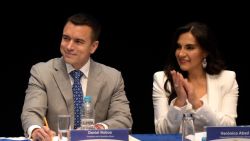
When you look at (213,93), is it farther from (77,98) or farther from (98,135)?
(98,135)

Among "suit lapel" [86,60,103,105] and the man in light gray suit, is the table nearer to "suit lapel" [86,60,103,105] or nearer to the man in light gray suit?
the man in light gray suit

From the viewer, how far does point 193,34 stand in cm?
365

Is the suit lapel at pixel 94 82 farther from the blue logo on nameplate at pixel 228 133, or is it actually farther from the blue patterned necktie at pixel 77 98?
the blue logo on nameplate at pixel 228 133

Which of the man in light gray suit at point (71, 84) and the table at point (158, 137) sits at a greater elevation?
the man in light gray suit at point (71, 84)

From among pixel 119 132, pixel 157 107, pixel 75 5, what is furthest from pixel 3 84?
Result: pixel 119 132

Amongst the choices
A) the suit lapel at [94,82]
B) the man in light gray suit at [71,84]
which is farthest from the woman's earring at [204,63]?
the suit lapel at [94,82]

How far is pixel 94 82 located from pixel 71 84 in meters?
0.16

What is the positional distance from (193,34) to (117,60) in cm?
143

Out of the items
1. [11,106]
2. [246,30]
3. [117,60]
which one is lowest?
[11,106]

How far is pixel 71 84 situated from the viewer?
3.34 metres

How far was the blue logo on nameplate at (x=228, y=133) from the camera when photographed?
2381mm

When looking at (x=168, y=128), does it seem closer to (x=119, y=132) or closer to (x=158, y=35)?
(x=119, y=132)

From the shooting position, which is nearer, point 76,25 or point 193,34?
point 76,25

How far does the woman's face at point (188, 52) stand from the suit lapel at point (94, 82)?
62 cm
